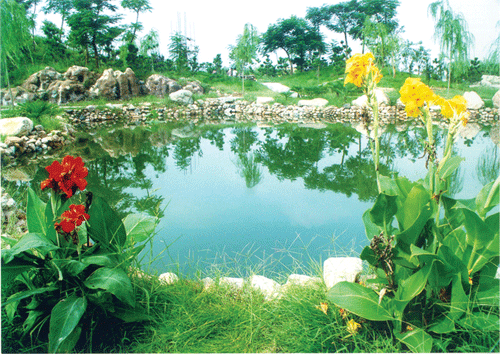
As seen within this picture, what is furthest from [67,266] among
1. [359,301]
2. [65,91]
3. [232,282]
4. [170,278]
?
[65,91]

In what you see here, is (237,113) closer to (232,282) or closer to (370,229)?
(232,282)

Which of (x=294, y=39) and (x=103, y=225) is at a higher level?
(x=294, y=39)

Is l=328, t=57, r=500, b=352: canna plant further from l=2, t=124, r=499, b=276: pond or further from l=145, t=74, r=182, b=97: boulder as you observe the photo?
l=145, t=74, r=182, b=97: boulder

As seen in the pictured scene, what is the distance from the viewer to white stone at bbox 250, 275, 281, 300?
4.62ft

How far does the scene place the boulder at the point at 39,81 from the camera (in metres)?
13.6

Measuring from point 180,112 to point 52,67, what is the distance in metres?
6.34

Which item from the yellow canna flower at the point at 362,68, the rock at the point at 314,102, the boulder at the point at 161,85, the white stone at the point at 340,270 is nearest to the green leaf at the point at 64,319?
the white stone at the point at 340,270

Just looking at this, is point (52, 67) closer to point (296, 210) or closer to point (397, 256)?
point (296, 210)

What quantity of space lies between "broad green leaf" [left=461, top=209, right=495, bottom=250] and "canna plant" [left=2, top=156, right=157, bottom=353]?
1.04 meters

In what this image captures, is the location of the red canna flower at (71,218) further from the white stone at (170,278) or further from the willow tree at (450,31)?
the willow tree at (450,31)

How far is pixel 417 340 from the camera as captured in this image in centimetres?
103

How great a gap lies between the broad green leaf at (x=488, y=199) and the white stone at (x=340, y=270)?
0.54 metres

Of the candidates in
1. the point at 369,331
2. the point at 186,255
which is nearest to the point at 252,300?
the point at 369,331

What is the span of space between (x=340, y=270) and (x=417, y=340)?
1.44 feet
